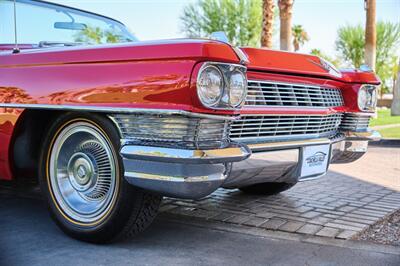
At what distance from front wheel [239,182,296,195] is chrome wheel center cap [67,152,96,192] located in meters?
1.84

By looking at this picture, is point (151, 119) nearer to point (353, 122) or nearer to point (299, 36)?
point (353, 122)

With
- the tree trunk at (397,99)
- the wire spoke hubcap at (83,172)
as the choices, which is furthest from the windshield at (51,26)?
the tree trunk at (397,99)

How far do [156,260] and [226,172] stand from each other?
0.65m

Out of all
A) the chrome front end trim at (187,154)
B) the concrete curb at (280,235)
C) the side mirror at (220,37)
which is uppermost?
the side mirror at (220,37)

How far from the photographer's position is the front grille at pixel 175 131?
8.01 feet

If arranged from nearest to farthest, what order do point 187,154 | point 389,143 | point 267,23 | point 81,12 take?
point 187,154
point 81,12
point 389,143
point 267,23

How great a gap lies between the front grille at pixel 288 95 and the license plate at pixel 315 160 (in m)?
0.31

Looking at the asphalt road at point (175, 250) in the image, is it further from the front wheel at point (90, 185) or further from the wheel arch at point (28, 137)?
the wheel arch at point (28, 137)

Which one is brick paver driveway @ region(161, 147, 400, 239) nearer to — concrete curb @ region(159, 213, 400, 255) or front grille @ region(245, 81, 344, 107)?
concrete curb @ region(159, 213, 400, 255)

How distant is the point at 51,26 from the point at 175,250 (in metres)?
2.14

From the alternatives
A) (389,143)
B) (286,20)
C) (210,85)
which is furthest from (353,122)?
(286,20)

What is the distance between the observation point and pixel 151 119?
8.27ft

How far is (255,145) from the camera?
286 cm

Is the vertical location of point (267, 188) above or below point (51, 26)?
below
